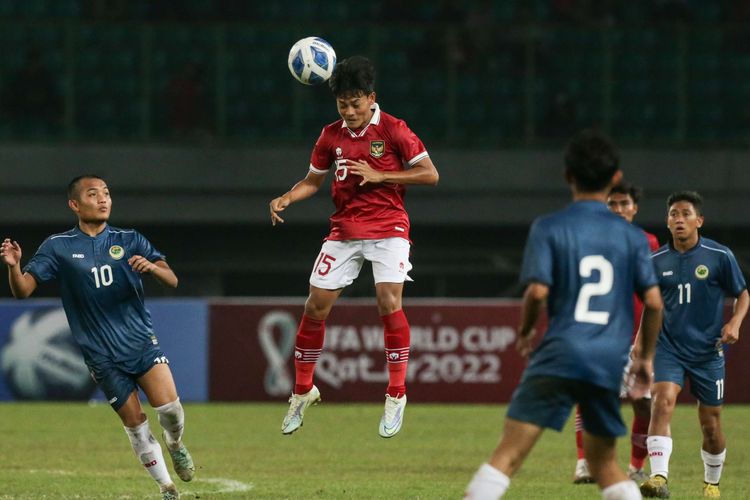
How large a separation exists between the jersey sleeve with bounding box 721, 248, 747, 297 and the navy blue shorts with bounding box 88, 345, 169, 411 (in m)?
4.16

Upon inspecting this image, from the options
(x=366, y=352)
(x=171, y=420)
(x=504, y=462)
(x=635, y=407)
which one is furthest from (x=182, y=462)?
(x=366, y=352)

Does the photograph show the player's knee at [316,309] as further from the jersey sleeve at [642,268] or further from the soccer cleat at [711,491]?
the jersey sleeve at [642,268]

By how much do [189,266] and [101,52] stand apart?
3776 mm

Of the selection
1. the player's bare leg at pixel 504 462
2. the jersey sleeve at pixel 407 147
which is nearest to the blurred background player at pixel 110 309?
the jersey sleeve at pixel 407 147

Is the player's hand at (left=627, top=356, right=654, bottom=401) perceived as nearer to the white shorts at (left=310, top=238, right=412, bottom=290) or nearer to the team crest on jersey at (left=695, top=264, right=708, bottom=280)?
the white shorts at (left=310, top=238, right=412, bottom=290)

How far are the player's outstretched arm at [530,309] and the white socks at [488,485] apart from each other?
0.60 m

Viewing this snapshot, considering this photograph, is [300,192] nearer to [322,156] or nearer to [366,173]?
[322,156]

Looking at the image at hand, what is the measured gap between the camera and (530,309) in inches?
270

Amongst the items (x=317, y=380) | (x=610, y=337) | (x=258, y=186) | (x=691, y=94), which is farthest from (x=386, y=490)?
(x=691, y=94)

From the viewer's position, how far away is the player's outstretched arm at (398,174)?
9625 mm

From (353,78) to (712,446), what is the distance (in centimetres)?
378

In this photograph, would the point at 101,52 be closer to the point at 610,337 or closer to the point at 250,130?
the point at 250,130

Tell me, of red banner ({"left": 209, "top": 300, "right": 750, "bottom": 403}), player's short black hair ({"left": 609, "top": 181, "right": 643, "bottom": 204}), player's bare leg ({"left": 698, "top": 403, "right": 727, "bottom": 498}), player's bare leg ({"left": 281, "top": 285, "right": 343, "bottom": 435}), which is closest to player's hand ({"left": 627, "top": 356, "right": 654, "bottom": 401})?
player's bare leg ({"left": 281, "top": 285, "right": 343, "bottom": 435})

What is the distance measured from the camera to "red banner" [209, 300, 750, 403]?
66.3 ft
